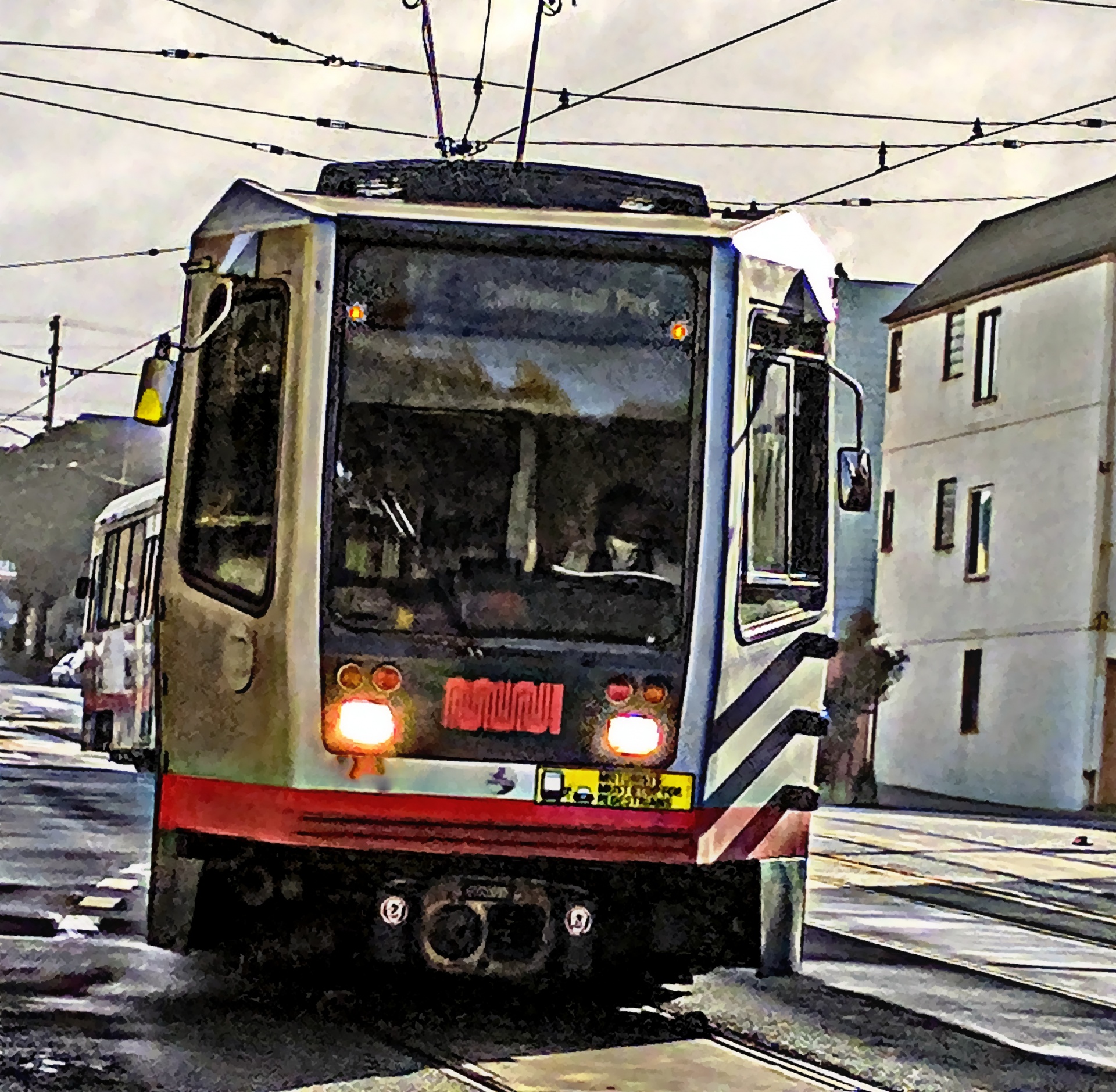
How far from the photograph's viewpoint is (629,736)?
372 inches

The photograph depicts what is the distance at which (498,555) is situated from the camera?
376 inches

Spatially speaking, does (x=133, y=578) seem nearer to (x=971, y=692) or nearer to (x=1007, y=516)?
(x=1007, y=516)

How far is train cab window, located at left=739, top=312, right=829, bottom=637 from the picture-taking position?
388 inches

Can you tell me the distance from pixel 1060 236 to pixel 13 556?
219 ft

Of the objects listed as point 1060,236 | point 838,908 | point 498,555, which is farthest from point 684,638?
point 1060,236

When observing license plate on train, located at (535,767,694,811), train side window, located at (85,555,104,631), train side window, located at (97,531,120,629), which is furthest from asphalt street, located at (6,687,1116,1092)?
train side window, located at (85,555,104,631)

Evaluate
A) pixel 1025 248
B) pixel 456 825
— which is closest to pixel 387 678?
pixel 456 825

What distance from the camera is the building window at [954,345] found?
151 ft

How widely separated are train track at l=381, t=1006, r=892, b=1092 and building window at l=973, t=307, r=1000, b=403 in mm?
35326

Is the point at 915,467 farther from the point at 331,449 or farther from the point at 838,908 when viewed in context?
the point at 331,449

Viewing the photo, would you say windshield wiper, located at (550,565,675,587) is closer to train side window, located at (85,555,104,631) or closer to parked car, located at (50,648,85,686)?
train side window, located at (85,555,104,631)

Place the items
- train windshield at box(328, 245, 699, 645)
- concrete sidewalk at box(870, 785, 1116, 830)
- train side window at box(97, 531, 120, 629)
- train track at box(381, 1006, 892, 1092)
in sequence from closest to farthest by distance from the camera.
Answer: train track at box(381, 1006, 892, 1092) → train windshield at box(328, 245, 699, 645) → train side window at box(97, 531, 120, 629) → concrete sidewalk at box(870, 785, 1116, 830)

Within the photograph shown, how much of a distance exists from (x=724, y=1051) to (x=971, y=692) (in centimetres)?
3609

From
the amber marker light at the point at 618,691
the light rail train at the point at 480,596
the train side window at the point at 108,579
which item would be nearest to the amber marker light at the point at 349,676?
the light rail train at the point at 480,596
